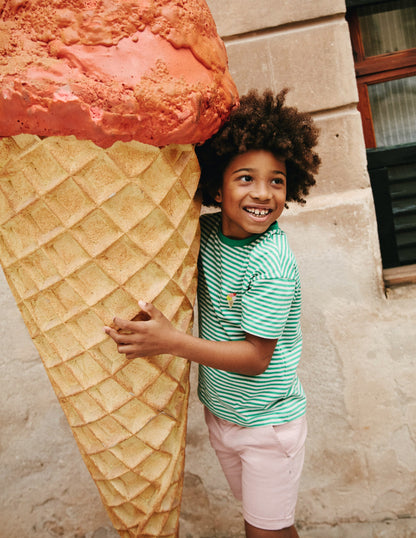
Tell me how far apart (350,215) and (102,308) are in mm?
1539

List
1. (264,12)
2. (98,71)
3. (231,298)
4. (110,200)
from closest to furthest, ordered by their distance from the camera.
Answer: (98,71)
(110,200)
(231,298)
(264,12)

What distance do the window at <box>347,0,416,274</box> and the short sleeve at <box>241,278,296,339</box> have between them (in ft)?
4.98

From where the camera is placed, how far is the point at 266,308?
1432 millimetres

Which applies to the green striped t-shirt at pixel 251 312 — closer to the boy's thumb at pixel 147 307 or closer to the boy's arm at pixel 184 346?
the boy's arm at pixel 184 346

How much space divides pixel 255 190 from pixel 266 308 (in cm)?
36

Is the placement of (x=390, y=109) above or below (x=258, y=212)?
above

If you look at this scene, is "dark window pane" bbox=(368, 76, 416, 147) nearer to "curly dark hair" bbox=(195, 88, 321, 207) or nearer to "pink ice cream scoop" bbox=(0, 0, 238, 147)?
"curly dark hair" bbox=(195, 88, 321, 207)

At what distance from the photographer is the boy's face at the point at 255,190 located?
1.49 m

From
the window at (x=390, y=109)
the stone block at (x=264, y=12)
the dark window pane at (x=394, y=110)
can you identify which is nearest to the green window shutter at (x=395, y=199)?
the window at (x=390, y=109)

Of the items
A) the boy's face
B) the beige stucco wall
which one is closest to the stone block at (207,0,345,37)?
the beige stucco wall

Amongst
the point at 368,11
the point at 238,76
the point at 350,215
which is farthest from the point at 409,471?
the point at 368,11

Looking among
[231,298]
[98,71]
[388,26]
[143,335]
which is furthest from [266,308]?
[388,26]

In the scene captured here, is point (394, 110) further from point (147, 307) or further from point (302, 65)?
point (147, 307)

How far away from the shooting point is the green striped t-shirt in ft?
4.73
